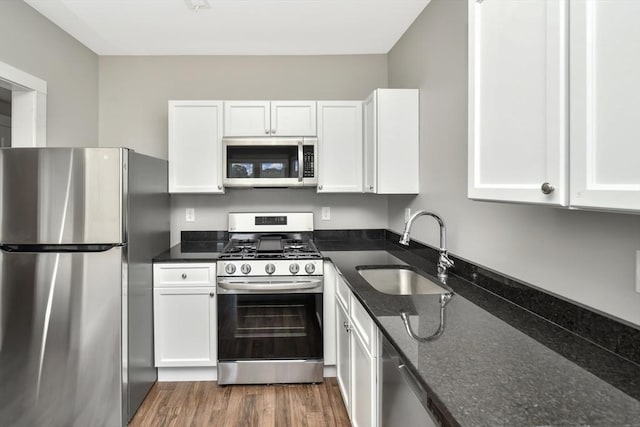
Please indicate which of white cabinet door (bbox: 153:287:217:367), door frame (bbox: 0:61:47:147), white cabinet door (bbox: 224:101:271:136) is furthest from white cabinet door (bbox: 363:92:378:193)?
door frame (bbox: 0:61:47:147)

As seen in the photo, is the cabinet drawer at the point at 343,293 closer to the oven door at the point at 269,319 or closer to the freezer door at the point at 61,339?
the oven door at the point at 269,319

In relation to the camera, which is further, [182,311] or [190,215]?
[190,215]

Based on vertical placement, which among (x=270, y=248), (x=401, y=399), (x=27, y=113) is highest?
(x=27, y=113)

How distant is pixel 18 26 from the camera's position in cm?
223

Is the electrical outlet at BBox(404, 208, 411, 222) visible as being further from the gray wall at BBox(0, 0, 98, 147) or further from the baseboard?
the gray wall at BBox(0, 0, 98, 147)

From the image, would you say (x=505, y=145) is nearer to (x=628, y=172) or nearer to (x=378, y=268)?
(x=628, y=172)

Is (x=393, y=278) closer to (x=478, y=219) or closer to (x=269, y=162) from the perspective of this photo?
(x=478, y=219)

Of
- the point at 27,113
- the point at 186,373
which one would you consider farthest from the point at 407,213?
the point at 27,113

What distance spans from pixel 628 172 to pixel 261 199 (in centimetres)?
273

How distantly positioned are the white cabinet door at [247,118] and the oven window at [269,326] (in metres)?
1.22

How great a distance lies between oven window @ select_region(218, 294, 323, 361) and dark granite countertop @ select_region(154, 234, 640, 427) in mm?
971

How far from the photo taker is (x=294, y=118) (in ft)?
9.37

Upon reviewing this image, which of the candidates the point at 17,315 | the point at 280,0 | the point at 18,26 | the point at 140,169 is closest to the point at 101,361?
the point at 17,315

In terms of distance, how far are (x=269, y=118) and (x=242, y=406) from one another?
200cm
